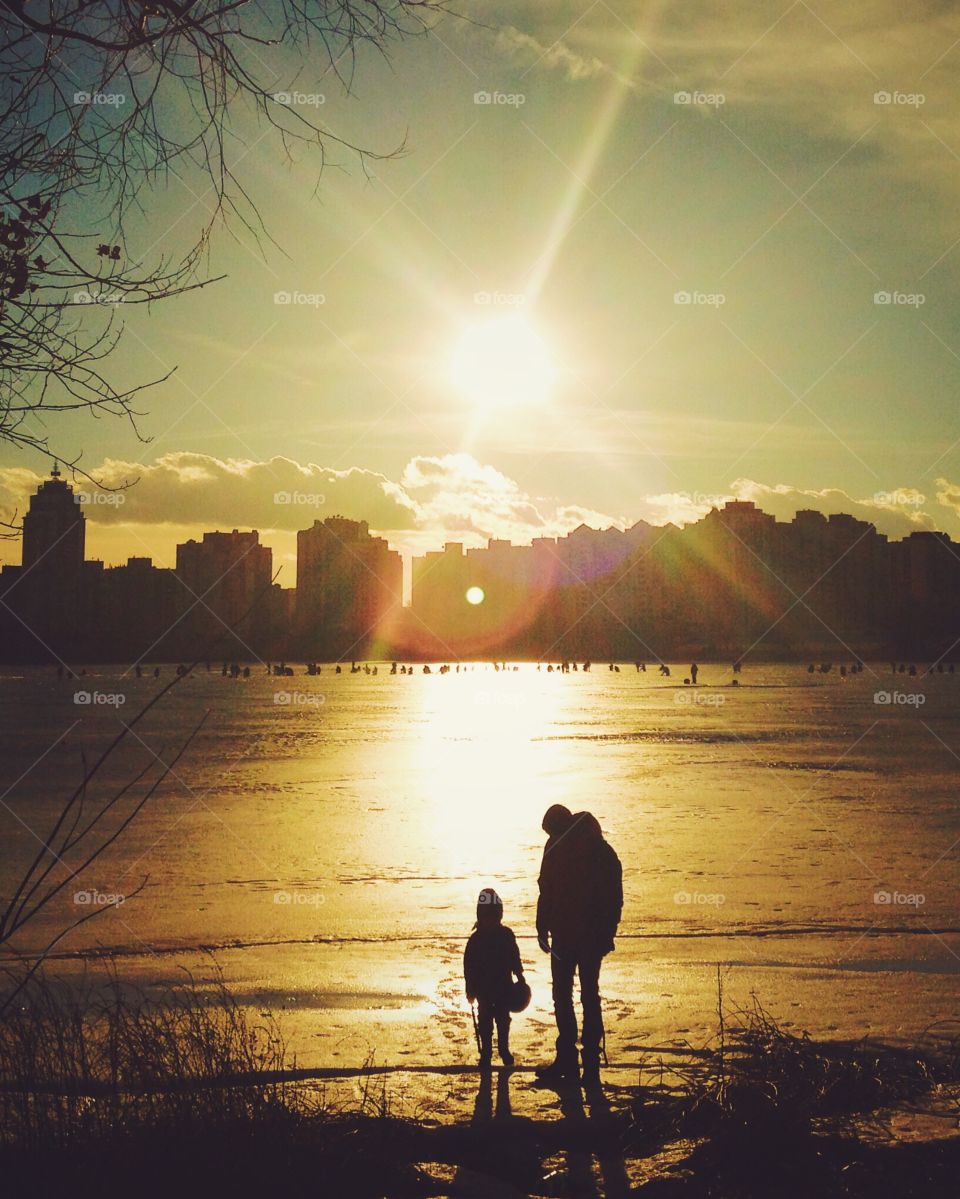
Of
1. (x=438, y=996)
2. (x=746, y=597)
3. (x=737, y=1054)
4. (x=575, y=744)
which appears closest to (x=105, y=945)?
(x=438, y=996)

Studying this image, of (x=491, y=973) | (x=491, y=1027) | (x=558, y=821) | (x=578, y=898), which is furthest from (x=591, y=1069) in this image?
(x=558, y=821)

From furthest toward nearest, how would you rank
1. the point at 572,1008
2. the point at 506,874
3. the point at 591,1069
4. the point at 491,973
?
the point at 506,874 → the point at 491,973 → the point at 572,1008 → the point at 591,1069

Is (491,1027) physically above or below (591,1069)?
above

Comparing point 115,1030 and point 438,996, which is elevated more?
point 115,1030

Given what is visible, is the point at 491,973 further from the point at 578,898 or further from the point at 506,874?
the point at 506,874

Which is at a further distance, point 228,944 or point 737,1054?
point 228,944

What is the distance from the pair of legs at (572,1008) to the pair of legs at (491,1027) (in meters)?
0.35

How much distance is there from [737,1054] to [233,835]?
1244 centimetres

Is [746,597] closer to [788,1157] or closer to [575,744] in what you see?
[575,744]

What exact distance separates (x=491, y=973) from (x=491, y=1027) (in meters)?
0.32

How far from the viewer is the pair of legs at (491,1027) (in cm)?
744

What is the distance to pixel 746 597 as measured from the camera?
647ft

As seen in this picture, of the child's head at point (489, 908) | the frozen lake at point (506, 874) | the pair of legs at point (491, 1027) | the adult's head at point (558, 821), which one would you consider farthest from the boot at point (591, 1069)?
the adult's head at point (558, 821)

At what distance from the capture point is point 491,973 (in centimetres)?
756
